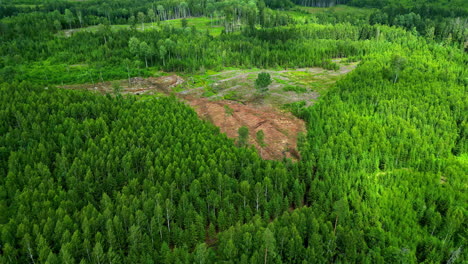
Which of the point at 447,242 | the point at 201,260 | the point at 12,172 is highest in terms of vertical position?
the point at 12,172

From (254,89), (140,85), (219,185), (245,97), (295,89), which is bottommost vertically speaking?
(219,185)

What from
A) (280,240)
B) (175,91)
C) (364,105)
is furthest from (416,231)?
(175,91)

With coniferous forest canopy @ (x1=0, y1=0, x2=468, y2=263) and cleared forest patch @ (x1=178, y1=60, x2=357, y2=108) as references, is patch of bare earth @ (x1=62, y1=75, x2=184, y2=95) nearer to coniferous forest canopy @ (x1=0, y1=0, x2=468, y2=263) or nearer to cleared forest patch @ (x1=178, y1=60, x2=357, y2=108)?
cleared forest patch @ (x1=178, y1=60, x2=357, y2=108)

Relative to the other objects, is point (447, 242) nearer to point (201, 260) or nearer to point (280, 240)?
point (280, 240)

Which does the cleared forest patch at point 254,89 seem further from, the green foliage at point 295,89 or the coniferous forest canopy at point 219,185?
the coniferous forest canopy at point 219,185

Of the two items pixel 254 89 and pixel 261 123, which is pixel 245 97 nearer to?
pixel 254 89

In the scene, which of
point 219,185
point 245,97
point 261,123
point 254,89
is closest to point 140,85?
point 245,97

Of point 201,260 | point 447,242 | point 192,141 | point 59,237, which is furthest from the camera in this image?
point 192,141
